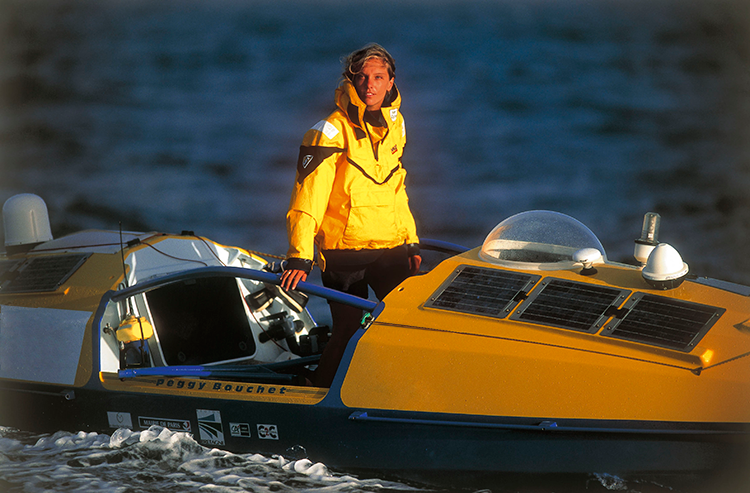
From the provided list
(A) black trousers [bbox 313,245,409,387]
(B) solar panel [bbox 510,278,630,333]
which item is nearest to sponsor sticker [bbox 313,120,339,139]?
(A) black trousers [bbox 313,245,409,387]

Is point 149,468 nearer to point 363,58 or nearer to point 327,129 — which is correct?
point 327,129

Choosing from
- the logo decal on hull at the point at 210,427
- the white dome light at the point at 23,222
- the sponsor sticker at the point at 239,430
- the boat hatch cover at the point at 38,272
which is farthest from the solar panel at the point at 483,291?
the white dome light at the point at 23,222

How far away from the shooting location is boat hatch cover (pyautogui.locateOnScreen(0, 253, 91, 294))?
12.7 ft

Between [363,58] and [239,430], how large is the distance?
1.77 m

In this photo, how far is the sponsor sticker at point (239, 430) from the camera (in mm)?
3072

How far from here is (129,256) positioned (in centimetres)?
393

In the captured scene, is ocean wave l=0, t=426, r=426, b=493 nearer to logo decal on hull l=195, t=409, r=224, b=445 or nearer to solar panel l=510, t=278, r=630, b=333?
logo decal on hull l=195, t=409, r=224, b=445

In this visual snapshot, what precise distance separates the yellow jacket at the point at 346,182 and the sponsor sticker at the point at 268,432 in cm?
77

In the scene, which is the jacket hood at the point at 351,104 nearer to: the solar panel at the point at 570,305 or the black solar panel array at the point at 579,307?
the black solar panel array at the point at 579,307

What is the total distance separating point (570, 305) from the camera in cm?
273

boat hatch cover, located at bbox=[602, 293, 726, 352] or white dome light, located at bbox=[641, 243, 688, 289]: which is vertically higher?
white dome light, located at bbox=[641, 243, 688, 289]

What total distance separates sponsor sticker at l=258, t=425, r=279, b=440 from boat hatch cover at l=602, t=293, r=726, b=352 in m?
1.46

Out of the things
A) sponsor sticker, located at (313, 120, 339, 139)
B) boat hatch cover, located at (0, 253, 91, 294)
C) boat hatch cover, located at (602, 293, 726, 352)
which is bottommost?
boat hatch cover, located at (602, 293, 726, 352)

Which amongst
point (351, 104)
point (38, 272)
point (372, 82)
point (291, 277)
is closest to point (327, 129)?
point (351, 104)
